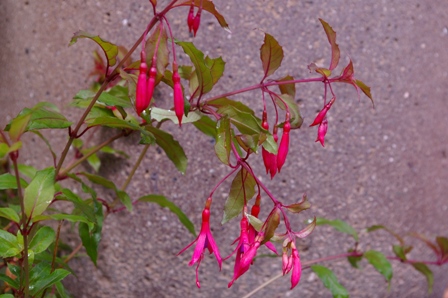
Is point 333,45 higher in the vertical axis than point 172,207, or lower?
higher

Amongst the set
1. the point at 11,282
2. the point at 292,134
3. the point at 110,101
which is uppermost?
the point at 292,134

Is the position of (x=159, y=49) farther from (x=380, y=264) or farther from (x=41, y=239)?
→ (x=380, y=264)

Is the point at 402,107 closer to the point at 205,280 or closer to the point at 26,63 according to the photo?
the point at 205,280

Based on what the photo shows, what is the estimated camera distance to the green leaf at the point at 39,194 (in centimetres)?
59

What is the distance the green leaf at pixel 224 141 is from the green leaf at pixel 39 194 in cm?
21

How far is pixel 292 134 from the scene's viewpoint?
3.24 ft

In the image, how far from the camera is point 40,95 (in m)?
1.07

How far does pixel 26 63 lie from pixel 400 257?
0.85 meters

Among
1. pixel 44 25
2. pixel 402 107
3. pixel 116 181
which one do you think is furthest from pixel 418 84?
pixel 44 25

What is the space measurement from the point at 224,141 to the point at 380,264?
1.62ft

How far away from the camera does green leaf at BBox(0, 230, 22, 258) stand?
600mm

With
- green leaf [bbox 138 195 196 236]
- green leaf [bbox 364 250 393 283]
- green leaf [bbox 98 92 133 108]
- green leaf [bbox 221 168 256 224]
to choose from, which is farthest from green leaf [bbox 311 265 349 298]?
green leaf [bbox 98 92 133 108]

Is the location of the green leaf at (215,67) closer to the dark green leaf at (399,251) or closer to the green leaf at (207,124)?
the green leaf at (207,124)

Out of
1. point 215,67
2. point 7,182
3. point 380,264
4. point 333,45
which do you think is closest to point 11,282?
point 7,182
